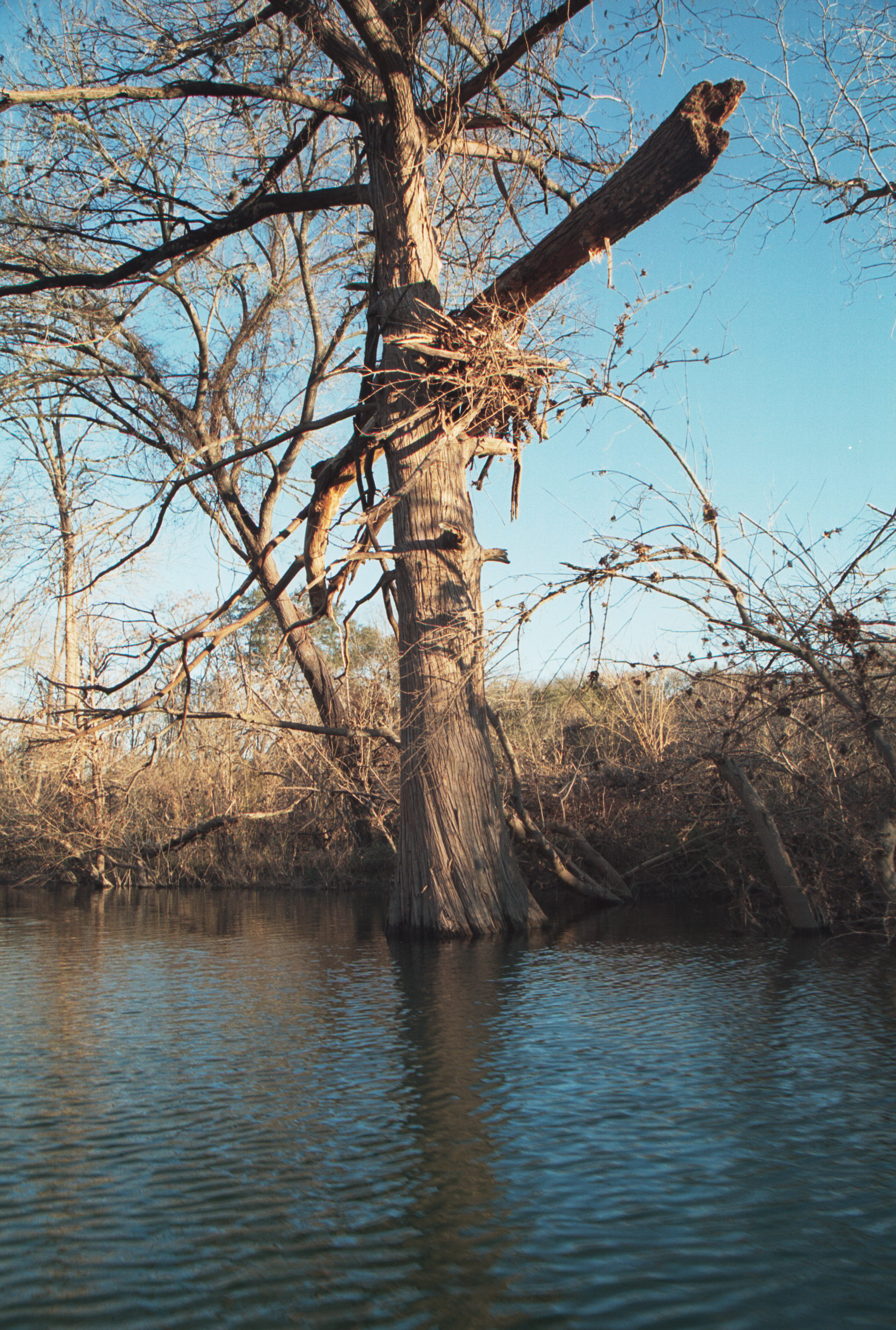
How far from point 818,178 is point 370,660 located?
8.78 metres

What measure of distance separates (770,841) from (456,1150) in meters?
5.64

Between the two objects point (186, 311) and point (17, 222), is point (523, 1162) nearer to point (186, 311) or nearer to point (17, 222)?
point (17, 222)

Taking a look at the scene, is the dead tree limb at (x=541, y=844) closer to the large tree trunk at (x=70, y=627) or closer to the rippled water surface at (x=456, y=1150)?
the rippled water surface at (x=456, y=1150)

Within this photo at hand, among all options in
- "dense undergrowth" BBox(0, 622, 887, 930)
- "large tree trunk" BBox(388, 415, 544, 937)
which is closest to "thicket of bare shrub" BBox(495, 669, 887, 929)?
"dense undergrowth" BBox(0, 622, 887, 930)

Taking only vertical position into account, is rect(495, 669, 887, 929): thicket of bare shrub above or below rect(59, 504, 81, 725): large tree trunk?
below

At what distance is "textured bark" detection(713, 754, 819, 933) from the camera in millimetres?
8625

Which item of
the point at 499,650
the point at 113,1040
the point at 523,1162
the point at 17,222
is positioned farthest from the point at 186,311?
the point at 523,1162

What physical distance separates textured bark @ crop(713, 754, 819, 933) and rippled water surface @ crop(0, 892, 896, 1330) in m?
1.54

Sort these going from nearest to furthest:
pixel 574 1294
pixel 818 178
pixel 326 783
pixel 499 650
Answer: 1. pixel 574 1294
2. pixel 499 650
3. pixel 818 178
4. pixel 326 783

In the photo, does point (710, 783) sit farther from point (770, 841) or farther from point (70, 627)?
point (70, 627)

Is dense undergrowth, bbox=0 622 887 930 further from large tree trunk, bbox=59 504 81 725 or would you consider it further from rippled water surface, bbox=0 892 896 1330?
rippled water surface, bbox=0 892 896 1330

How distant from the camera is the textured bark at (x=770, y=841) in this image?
8.62 metres

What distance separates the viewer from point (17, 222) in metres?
11.5

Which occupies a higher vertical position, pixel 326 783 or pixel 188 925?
pixel 326 783
